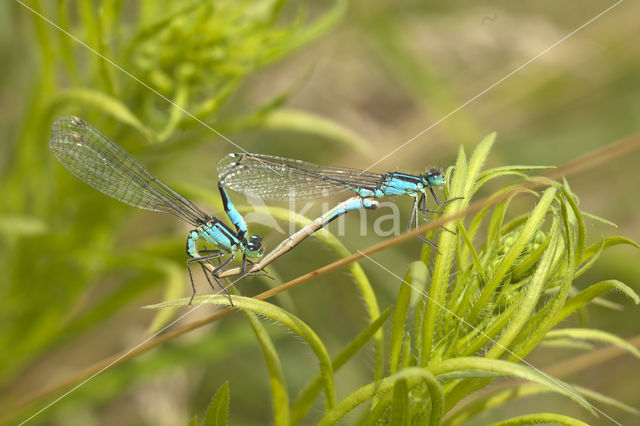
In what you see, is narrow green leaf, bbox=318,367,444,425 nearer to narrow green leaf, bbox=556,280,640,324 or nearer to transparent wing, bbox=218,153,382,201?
narrow green leaf, bbox=556,280,640,324

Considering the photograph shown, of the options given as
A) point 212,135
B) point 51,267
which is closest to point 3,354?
point 51,267

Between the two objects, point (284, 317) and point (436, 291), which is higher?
point (436, 291)

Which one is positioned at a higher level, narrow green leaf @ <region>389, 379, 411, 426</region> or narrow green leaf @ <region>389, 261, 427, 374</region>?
narrow green leaf @ <region>389, 261, 427, 374</region>

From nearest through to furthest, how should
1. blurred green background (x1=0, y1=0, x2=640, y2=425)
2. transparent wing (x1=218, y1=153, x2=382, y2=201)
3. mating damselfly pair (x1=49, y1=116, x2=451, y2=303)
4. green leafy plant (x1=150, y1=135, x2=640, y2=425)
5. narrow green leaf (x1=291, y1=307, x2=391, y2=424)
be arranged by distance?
green leafy plant (x1=150, y1=135, x2=640, y2=425), narrow green leaf (x1=291, y1=307, x2=391, y2=424), mating damselfly pair (x1=49, y1=116, x2=451, y2=303), blurred green background (x1=0, y1=0, x2=640, y2=425), transparent wing (x1=218, y1=153, x2=382, y2=201)

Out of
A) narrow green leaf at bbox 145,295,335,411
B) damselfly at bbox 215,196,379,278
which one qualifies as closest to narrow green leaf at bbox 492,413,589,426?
narrow green leaf at bbox 145,295,335,411

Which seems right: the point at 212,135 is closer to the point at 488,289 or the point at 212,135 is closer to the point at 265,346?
the point at 265,346

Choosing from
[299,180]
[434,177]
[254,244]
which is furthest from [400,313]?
[299,180]

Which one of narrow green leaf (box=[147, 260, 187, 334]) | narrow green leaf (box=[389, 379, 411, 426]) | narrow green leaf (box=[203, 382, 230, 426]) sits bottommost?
narrow green leaf (box=[203, 382, 230, 426])

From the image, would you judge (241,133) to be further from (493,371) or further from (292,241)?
(493,371)
